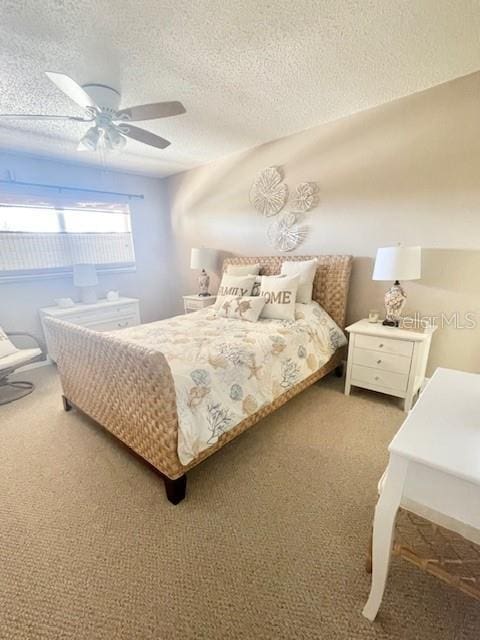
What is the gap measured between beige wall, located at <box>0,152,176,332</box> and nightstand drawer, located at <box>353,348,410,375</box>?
3436 mm

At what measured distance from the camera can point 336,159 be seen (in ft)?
8.91

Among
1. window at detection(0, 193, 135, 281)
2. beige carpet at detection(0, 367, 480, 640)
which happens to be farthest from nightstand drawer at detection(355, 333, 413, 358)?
window at detection(0, 193, 135, 281)

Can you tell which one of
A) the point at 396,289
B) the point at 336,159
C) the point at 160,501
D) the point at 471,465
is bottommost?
the point at 160,501

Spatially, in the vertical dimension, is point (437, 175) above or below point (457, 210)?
above

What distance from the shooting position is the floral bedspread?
1.51 metres

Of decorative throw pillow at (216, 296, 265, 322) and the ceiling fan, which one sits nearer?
the ceiling fan

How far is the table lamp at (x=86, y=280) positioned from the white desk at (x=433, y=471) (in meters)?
3.82

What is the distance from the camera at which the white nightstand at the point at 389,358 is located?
2.16m

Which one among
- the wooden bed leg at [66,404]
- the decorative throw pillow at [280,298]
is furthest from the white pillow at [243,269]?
the wooden bed leg at [66,404]

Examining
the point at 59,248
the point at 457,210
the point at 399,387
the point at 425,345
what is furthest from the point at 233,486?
the point at 59,248

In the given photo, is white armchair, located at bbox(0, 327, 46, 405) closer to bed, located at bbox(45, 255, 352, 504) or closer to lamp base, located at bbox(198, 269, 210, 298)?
bed, located at bbox(45, 255, 352, 504)

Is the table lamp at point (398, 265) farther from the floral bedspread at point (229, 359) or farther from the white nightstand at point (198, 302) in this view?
the white nightstand at point (198, 302)

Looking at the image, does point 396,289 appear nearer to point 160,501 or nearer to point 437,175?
point 437,175

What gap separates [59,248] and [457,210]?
4.25 m
